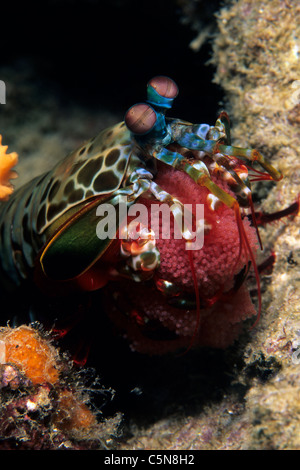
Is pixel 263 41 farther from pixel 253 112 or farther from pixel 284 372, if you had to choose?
pixel 284 372

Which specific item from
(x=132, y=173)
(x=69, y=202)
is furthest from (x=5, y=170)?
(x=132, y=173)

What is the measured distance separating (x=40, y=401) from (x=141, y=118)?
1841mm

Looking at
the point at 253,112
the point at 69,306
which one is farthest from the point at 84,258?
the point at 253,112

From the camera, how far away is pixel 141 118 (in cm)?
236

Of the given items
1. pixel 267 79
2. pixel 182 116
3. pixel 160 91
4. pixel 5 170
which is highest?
pixel 267 79

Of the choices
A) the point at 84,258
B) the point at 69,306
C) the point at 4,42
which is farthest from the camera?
the point at 4,42

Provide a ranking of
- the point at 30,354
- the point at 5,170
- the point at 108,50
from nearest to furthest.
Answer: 1. the point at 30,354
2. the point at 5,170
3. the point at 108,50

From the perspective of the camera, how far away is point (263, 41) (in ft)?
11.4

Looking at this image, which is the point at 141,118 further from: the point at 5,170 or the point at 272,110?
A: the point at 272,110

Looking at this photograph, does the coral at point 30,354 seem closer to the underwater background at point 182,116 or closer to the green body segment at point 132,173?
the underwater background at point 182,116

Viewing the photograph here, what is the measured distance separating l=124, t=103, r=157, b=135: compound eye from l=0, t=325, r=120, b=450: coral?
1.51 meters

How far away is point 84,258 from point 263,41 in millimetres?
2648

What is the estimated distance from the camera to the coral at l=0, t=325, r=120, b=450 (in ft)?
7.25

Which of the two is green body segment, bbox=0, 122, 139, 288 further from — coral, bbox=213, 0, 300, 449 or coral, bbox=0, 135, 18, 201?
coral, bbox=213, 0, 300, 449
